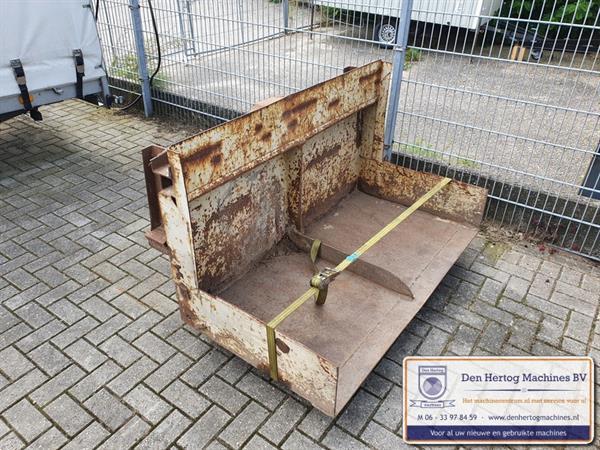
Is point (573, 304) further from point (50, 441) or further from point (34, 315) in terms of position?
point (34, 315)

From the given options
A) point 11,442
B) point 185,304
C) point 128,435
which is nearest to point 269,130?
point 185,304

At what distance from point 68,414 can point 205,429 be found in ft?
2.67

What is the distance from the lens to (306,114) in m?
3.41

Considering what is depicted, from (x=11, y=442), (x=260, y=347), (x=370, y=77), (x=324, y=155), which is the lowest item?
(x=11, y=442)

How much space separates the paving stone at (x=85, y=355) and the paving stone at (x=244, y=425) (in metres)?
1.02

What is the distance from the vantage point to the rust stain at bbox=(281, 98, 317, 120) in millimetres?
3209

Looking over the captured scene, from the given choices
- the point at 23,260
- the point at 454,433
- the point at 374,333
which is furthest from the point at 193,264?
the point at 23,260

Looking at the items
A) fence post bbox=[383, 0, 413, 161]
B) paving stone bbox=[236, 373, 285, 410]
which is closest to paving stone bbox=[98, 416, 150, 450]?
paving stone bbox=[236, 373, 285, 410]

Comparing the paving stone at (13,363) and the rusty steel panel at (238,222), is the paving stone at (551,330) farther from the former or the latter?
the paving stone at (13,363)

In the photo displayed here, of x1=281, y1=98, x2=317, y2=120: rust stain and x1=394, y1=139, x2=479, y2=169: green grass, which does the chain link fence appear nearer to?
x1=394, y1=139, x2=479, y2=169: green grass

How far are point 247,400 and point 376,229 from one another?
1.81 meters

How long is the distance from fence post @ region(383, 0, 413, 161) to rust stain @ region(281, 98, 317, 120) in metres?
1.21

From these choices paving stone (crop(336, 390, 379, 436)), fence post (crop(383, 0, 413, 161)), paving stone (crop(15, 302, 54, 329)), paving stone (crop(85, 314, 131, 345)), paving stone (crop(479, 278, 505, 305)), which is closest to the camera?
paving stone (crop(336, 390, 379, 436))

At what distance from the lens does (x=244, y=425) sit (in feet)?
8.94
